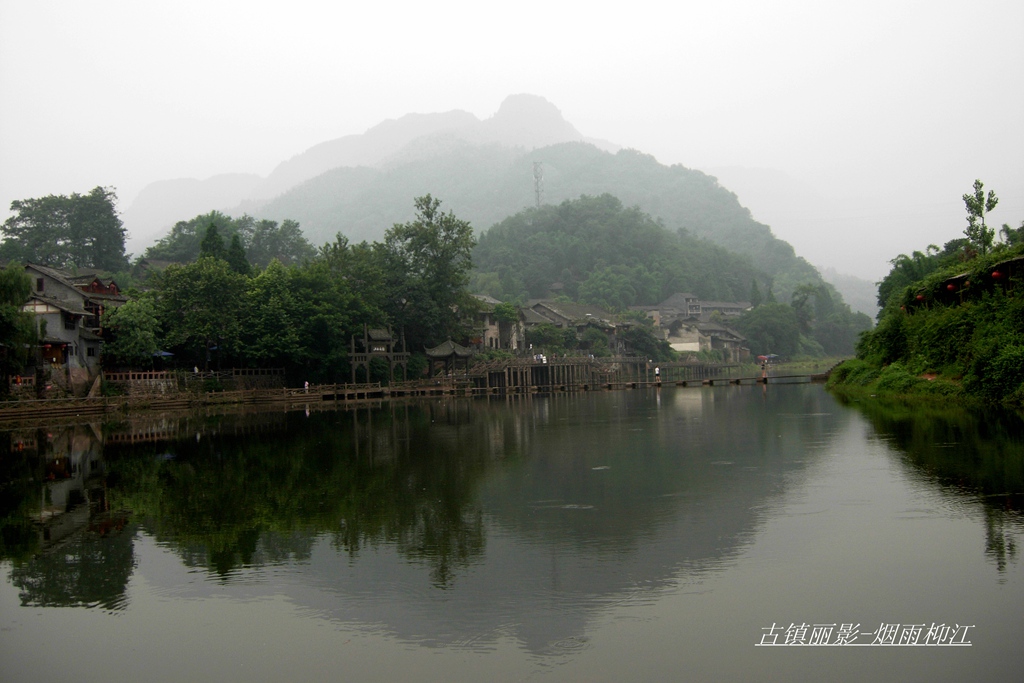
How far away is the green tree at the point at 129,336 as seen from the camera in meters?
46.3

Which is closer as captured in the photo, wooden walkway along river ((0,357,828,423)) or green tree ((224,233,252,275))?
wooden walkway along river ((0,357,828,423))

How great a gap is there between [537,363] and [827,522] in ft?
168

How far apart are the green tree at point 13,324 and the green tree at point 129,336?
314 inches

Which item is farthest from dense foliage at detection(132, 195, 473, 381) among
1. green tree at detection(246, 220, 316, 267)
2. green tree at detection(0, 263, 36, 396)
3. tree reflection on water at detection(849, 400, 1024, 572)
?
tree reflection on water at detection(849, 400, 1024, 572)

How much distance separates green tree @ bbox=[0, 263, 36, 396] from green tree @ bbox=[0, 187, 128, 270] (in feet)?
131

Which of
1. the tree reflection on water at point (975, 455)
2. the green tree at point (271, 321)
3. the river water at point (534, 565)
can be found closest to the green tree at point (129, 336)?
the green tree at point (271, 321)

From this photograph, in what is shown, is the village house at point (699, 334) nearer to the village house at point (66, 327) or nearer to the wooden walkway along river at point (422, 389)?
the wooden walkway along river at point (422, 389)

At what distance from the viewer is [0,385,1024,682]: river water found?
795 cm

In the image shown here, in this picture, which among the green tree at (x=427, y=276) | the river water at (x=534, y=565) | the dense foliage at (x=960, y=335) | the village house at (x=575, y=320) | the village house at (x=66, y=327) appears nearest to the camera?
the river water at (x=534, y=565)

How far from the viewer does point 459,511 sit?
1448 centimetres

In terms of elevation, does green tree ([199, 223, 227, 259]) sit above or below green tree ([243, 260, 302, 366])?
above

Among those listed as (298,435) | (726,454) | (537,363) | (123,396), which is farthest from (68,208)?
(726,454)

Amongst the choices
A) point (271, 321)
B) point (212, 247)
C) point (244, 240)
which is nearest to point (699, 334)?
point (244, 240)

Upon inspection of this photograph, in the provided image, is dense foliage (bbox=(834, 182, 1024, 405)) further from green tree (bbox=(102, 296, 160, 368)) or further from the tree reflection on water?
green tree (bbox=(102, 296, 160, 368))
